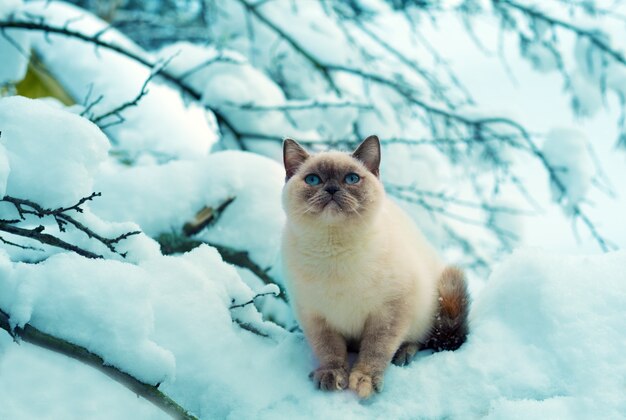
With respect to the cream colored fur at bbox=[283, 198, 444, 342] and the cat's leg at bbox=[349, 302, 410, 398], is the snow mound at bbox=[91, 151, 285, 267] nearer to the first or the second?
the cream colored fur at bbox=[283, 198, 444, 342]

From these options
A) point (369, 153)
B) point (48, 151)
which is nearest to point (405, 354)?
point (369, 153)

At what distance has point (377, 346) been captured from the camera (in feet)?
5.88

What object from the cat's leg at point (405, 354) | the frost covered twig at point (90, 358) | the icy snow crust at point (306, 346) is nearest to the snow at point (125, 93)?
the icy snow crust at point (306, 346)

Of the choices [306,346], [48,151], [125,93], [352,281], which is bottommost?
[125,93]

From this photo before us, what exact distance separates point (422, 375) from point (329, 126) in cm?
207

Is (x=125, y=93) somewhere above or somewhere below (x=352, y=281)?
below

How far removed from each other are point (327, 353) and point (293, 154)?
2.44 feet

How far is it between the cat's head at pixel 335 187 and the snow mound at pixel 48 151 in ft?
2.19

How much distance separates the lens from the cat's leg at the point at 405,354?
189 centimetres

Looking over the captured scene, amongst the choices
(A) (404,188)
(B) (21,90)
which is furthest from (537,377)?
(B) (21,90)

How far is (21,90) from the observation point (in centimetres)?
460

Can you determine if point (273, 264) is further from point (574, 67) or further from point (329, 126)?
point (574, 67)

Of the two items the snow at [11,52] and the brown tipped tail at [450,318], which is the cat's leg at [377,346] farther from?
the snow at [11,52]

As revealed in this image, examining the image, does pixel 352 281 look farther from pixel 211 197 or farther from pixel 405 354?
pixel 211 197
